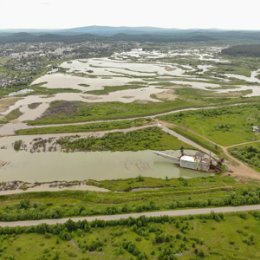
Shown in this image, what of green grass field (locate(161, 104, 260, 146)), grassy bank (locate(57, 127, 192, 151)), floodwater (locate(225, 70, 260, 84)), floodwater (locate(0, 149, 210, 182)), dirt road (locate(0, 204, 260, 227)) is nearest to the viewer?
dirt road (locate(0, 204, 260, 227))

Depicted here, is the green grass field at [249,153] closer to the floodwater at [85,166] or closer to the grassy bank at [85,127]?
the floodwater at [85,166]

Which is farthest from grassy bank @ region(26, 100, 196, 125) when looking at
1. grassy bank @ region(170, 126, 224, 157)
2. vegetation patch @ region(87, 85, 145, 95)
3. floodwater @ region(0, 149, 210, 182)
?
floodwater @ region(0, 149, 210, 182)

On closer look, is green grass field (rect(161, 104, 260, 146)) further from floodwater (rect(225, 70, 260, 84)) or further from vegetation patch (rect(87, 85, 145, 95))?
floodwater (rect(225, 70, 260, 84))

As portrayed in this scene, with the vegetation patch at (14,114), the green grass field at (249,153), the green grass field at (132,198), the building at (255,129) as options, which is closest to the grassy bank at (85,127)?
the vegetation patch at (14,114)

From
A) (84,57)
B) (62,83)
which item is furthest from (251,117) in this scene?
(84,57)

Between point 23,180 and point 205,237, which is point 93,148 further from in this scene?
point 205,237

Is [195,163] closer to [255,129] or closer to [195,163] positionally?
[195,163]
